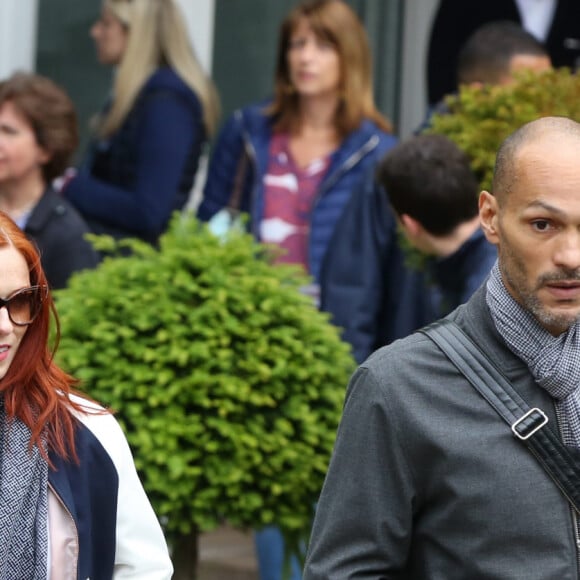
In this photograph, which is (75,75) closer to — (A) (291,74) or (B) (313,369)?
(A) (291,74)

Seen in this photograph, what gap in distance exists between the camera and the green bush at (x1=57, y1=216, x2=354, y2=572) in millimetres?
4879

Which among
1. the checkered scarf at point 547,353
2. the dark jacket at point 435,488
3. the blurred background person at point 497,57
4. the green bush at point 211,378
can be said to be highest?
the blurred background person at point 497,57

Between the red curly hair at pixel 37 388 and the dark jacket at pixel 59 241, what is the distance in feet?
7.96

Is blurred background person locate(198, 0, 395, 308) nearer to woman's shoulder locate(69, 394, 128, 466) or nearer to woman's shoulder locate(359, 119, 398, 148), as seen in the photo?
woman's shoulder locate(359, 119, 398, 148)

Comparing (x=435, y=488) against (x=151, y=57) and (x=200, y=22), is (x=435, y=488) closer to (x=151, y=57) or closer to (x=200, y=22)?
(x=151, y=57)

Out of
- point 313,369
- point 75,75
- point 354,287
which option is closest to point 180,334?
point 313,369

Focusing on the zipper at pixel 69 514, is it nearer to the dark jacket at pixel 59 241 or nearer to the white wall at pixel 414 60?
the dark jacket at pixel 59 241

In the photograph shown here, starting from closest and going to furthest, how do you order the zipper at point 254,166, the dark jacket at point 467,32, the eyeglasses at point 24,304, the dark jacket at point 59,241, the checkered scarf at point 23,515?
the checkered scarf at point 23,515
the eyeglasses at point 24,304
the dark jacket at point 59,241
the zipper at point 254,166
the dark jacket at point 467,32

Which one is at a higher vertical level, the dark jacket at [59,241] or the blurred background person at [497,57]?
the blurred background person at [497,57]

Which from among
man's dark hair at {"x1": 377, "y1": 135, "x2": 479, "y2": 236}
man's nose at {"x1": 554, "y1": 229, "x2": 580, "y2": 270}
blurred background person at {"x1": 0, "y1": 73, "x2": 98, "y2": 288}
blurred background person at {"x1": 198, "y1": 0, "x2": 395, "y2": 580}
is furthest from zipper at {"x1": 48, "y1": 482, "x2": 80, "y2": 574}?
blurred background person at {"x1": 198, "y1": 0, "x2": 395, "y2": 580}

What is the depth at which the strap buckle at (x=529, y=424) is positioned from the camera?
2.75 meters

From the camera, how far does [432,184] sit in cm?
505

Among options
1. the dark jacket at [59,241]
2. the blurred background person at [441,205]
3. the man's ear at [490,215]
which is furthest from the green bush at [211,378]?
the man's ear at [490,215]

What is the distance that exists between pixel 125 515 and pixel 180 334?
1.74m
